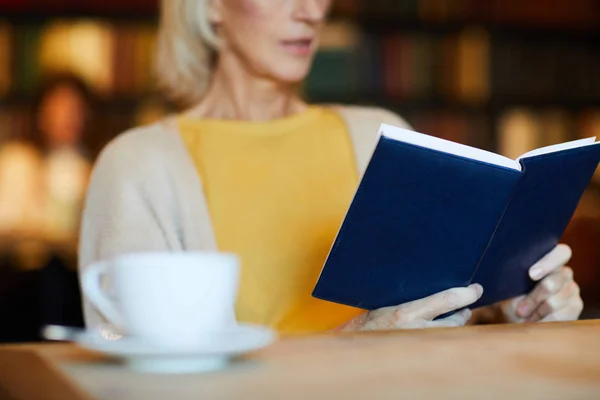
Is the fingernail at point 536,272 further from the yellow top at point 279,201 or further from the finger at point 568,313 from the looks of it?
the yellow top at point 279,201

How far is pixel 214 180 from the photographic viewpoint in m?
1.40

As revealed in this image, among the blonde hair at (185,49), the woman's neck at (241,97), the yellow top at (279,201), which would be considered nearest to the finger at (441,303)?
the yellow top at (279,201)

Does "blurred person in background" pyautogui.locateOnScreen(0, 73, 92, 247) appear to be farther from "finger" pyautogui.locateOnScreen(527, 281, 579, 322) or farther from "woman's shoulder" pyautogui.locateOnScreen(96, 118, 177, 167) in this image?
"finger" pyautogui.locateOnScreen(527, 281, 579, 322)

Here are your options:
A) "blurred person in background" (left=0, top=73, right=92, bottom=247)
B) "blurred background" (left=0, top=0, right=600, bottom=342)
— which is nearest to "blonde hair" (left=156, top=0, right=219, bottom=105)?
"blurred background" (left=0, top=0, right=600, bottom=342)

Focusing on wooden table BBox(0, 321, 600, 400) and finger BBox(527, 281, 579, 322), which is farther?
finger BBox(527, 281, 579, 322)

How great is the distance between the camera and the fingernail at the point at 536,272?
1167 mm

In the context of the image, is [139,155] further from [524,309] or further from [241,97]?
[524,309]

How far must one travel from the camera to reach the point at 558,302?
1.18 meters

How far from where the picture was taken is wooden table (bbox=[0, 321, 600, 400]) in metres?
0.61

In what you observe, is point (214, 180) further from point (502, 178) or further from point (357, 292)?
point (502, 178)

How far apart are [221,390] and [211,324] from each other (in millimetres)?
98

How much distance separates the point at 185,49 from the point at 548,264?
744 mm

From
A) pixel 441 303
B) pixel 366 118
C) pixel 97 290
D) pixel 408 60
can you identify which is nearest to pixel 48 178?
pixel 408 60

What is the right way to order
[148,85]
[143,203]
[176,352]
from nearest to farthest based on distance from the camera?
[176,352]
[143,203]
[148,85]
